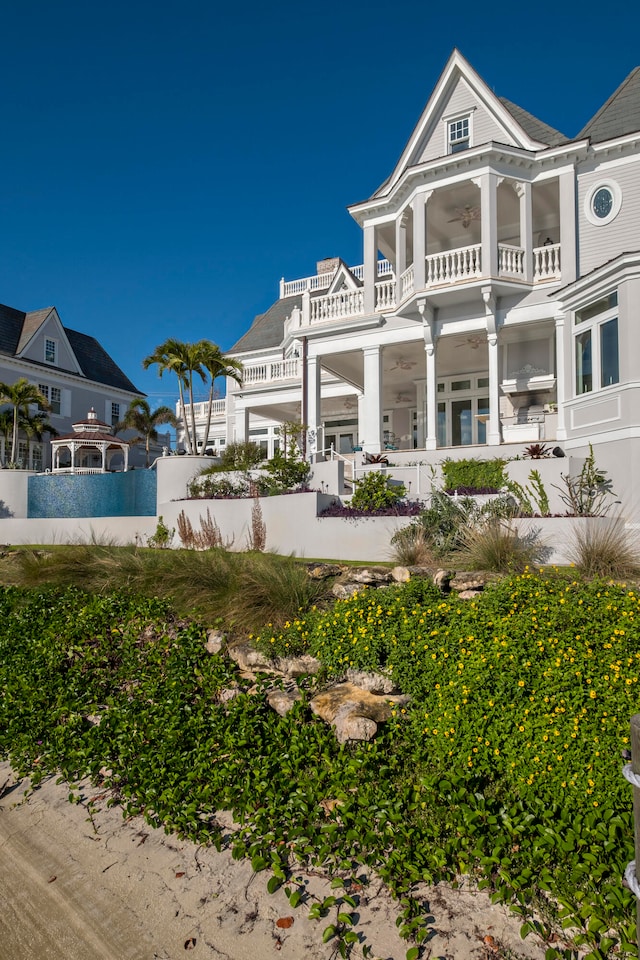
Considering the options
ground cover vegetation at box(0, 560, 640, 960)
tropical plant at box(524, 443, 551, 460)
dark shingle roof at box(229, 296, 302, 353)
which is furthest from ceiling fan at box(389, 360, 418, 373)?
ground cover vegetation at box(0, 560, 640, 960)

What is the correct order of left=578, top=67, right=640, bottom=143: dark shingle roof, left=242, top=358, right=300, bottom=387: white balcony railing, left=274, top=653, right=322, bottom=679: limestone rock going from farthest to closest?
1. left=242, top=358, right=300, bottom=387: white balcony railing
2. left=578, top=67, right=640, bottom=143: dark shingle roof
3. left=274, top=653, right=322, bottom=679: limestone rock

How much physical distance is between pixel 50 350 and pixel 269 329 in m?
14.6

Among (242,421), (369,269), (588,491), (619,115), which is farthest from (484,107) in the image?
(242,421)

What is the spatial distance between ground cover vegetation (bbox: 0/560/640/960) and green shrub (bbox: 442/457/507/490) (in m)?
6.54

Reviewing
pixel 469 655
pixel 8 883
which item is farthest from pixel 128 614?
pixel 469 655

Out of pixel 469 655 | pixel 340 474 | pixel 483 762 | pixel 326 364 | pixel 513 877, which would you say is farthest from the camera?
pixel 326 364

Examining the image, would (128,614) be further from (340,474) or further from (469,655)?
(340,474)

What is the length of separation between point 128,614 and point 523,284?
1369 centimetres

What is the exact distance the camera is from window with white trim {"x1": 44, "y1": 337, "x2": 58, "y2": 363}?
3416cm

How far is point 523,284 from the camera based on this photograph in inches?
620

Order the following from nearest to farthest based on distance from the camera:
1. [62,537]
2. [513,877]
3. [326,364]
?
[513,877]
[62,537]
[326,364]

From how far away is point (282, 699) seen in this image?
5.93 m

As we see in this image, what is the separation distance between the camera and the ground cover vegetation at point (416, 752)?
12.1ft

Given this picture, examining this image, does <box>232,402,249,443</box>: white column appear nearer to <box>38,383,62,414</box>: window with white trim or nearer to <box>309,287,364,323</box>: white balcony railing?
<box>309,287,364,323</box>: white balcony railing
